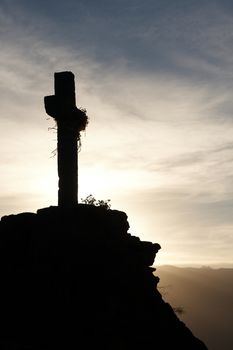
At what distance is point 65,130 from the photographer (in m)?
19.9

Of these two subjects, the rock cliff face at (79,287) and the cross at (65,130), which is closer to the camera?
the rock cliff face at (79,287)

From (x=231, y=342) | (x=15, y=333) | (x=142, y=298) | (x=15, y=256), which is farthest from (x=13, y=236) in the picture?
(x=231, y=342)

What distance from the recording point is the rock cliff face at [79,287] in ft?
51.1

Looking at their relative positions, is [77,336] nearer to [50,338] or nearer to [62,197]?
[50,338]

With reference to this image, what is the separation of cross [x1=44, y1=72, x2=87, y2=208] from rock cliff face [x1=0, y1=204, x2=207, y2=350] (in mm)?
998

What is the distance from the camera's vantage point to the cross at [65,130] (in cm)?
1931

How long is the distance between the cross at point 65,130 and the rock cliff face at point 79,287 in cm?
100

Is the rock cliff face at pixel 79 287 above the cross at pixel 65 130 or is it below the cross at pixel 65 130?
below

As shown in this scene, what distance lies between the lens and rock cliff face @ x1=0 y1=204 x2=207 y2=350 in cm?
1556

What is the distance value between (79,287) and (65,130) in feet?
21.1

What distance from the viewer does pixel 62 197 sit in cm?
1923

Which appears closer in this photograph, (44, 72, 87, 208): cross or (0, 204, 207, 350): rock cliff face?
(0, 204, 207, 350): rock cliff face

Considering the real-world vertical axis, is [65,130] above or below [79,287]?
above

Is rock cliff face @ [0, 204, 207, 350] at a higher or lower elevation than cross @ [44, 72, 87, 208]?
lower
